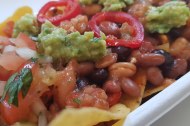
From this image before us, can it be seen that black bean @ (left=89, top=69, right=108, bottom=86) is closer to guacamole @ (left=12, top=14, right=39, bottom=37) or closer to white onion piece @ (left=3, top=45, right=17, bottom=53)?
white onion piece @ (left=3, top=45, right=17, bottom=53)

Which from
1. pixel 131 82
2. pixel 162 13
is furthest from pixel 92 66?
pixel 162 13

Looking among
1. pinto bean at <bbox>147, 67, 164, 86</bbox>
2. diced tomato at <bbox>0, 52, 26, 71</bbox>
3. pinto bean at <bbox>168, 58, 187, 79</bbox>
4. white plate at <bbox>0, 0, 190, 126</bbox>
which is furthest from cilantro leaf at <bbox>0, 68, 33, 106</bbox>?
pinto bean at <bbox>168, 58, 187, 79</bbox>

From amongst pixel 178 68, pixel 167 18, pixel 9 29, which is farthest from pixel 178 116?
pixel 9 29

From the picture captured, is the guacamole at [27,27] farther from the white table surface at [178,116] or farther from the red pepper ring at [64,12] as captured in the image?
the white table surface at [178,116]

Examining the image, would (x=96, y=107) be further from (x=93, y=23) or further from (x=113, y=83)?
(x=93, y=23)

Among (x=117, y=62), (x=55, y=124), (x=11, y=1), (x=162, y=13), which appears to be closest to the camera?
(x=55, y=124)

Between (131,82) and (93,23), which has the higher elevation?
(93,23)

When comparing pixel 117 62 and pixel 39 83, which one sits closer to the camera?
pixel 39 83

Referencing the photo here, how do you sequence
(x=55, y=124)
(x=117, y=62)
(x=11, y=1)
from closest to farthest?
1. (x=55, y=124)
2. (x=117, y=62)
3. (x=11, y=1)
